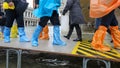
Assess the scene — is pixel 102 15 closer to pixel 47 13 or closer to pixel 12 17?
pixel 47 13

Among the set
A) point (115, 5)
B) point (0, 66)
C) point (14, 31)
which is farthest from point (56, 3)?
point (14, 31)

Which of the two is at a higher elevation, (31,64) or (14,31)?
(14,31)

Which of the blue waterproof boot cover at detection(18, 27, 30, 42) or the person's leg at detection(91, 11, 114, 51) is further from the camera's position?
the blue waterproof boot cover at detection(18, 27, 30, 42)

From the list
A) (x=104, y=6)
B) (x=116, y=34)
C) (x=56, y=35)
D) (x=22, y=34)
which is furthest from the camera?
(x=22, y=34)

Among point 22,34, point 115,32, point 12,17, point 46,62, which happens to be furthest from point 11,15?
point 115,32

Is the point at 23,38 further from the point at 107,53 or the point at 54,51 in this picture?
the point at 107,53

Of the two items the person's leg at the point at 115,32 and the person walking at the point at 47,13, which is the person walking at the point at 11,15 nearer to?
the person walking at the point at 47,13

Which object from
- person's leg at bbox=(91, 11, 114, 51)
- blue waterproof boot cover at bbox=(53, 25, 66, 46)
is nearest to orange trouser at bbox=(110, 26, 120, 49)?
person's leg at bbox=(91, 11, 114, 51)

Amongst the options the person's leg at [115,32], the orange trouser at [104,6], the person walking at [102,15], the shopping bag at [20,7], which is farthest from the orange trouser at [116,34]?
the shopping bag at [20,7]

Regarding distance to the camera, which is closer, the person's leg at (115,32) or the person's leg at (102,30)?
the person's leg at (102,30)

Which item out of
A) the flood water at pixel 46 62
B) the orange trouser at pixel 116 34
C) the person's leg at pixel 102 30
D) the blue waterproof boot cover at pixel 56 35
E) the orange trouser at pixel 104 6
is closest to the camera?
the orange trouser at pixel 104 6

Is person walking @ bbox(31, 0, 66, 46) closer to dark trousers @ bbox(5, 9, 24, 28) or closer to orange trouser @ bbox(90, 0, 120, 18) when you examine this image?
dark trousers @ bbox(5, 9, 24, 28)

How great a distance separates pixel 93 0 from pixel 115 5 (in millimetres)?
389

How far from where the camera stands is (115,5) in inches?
174
